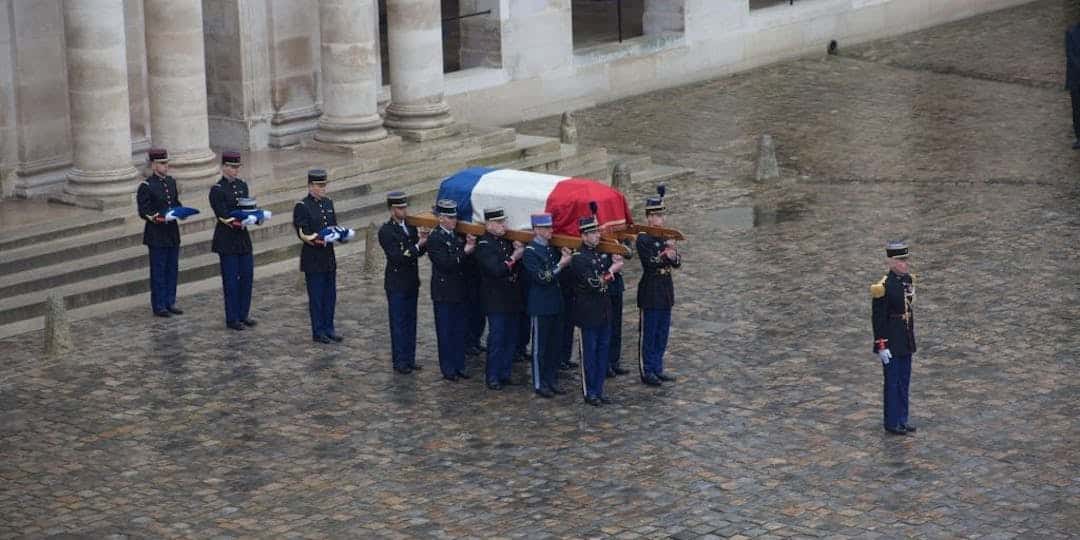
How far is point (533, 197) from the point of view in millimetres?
18047

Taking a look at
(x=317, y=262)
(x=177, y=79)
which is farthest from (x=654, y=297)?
(x=177, y=79)

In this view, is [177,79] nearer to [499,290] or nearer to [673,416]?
[499,290]

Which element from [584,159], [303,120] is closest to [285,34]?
[303,120]

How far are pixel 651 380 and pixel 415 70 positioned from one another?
29.8ft

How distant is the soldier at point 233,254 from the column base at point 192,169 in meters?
3.26

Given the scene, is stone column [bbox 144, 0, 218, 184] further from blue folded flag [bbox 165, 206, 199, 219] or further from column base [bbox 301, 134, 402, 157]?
blue folded flag [bbox 165, 206, 199, 219]

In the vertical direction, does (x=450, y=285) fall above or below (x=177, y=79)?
below

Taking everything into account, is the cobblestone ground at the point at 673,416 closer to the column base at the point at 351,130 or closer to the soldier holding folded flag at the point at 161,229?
the soldier holding folded flag at the point at 161,229

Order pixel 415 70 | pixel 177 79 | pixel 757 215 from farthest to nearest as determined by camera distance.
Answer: pixel 415 70 → pixel 757 215 → pixel 177 79

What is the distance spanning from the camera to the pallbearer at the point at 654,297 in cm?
1775

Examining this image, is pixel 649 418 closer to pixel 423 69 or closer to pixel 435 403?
pixel 435 403

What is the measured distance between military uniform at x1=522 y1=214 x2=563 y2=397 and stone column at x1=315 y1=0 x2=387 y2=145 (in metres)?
7.92

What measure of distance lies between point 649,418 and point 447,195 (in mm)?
2903

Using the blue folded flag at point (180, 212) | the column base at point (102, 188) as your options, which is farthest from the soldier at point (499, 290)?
the column base at point (102, 188)
